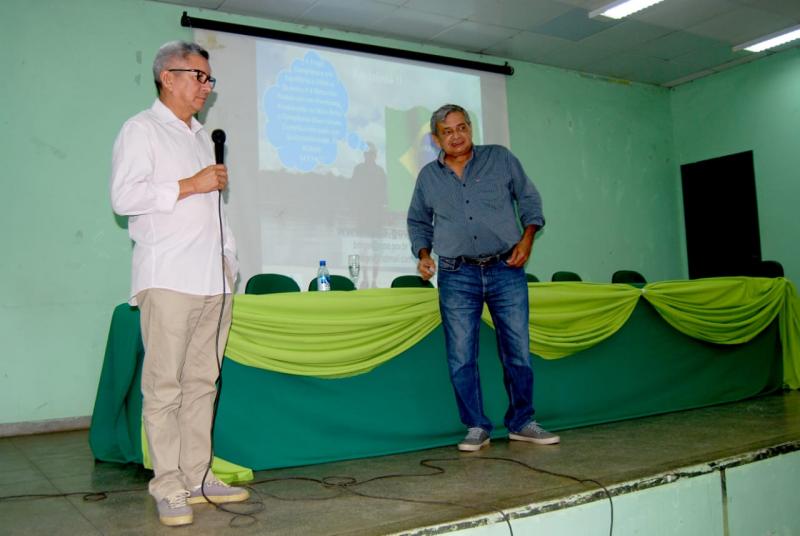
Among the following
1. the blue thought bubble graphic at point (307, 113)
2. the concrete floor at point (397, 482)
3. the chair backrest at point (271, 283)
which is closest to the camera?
the concrete floor at point (397, 482)

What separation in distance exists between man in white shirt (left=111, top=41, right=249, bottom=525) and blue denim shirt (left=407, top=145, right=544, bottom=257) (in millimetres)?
1070

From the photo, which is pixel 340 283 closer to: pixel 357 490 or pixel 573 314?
pixel 573 314

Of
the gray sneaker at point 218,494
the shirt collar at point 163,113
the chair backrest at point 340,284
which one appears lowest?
the gray sneaker at point 218,494

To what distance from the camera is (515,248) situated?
2.92 metres

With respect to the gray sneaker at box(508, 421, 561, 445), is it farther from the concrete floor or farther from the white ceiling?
the white ceiling

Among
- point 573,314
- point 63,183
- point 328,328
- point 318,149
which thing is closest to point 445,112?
point 328,328

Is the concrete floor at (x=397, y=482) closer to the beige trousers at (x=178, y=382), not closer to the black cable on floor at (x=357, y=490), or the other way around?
the black cable on floor at (x=357, y=490)

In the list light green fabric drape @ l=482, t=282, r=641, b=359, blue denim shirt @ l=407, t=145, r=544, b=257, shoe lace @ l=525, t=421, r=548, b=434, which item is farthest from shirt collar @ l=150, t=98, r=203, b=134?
shoe lace @ l=525, t=421, r=548, b=434

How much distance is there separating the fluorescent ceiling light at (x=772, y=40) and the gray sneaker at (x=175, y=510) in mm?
6400

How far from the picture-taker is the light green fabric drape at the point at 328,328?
8.55 ft

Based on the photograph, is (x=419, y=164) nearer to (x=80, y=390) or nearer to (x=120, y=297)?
(x=120, y=297)

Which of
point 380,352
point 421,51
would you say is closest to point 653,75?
point 421,51

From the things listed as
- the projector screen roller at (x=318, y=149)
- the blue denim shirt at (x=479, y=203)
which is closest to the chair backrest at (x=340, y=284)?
the projector screen roller at (x=318, y=149)

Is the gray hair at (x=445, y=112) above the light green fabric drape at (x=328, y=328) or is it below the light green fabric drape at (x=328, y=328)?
above
